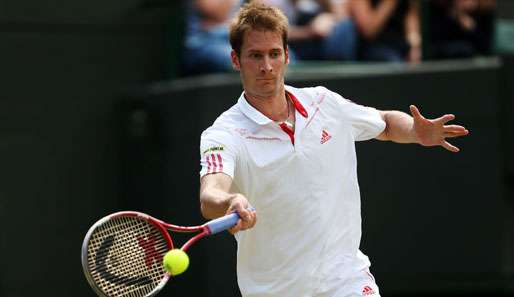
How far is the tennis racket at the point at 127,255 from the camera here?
5.09 meters

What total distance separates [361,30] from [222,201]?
5.75 metres

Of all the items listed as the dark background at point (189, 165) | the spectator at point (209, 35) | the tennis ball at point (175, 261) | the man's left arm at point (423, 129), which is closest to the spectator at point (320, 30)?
the dark background at point (189, 165)

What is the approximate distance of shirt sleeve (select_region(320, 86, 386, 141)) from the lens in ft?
18.7

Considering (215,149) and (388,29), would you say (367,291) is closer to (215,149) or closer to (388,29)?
(215,149)

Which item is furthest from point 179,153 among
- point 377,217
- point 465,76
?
point 465,76

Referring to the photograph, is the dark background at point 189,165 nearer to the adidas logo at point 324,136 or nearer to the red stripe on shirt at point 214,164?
the adidas logo at point 324,136

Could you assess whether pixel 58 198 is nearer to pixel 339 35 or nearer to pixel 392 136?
pixel 339 35

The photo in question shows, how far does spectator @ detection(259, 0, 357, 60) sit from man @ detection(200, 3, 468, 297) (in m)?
4.75

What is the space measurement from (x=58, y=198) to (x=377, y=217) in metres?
2.89

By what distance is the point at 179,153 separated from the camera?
1008cm

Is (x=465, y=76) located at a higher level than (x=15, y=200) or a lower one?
higher

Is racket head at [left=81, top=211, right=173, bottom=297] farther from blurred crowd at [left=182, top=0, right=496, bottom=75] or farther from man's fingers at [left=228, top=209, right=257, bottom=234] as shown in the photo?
blurred crowd at [left=182, top=0, right=496, bottom=75]

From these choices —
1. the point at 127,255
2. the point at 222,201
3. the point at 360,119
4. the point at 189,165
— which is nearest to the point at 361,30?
the point at 189,165

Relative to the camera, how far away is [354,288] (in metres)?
5.40
